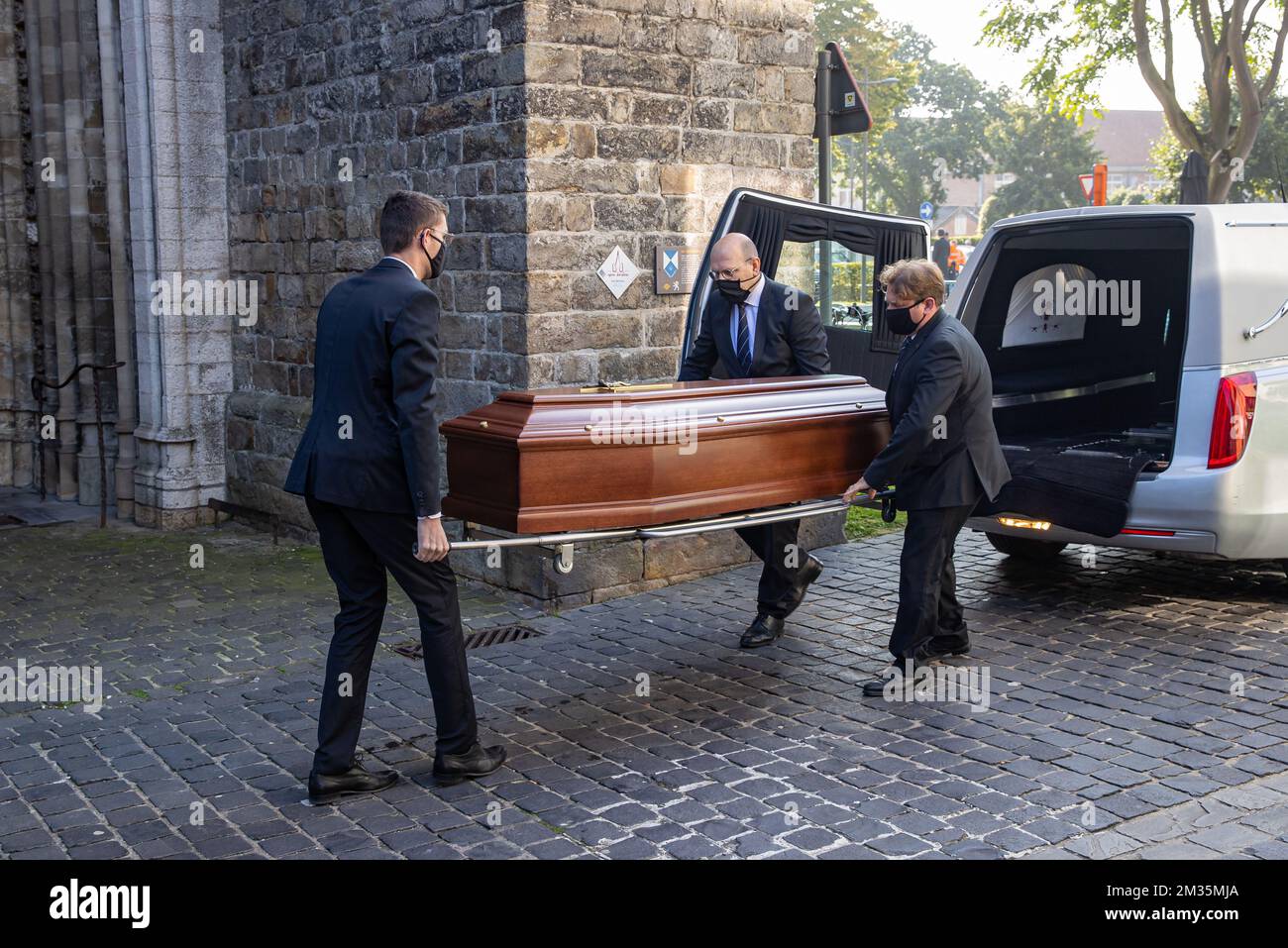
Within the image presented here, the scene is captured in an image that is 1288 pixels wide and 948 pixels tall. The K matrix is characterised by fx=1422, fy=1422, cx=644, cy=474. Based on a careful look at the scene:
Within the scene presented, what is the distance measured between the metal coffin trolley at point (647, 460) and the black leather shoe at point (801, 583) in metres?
0.71

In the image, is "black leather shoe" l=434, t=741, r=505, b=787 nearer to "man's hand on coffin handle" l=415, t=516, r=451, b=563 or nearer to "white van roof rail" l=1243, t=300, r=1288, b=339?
"man's hand on coffin handle" l=415, t=516, r=451, b=563

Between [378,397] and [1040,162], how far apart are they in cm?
7190

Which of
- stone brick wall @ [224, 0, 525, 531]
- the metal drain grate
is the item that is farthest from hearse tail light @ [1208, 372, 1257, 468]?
stone brick wall @ [224, 0, 525, 531]

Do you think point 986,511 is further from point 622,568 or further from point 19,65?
point 19,65

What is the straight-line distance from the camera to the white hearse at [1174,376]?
21.2ft

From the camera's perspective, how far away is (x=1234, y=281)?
6.53 m

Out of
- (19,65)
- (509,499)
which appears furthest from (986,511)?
(19,65)

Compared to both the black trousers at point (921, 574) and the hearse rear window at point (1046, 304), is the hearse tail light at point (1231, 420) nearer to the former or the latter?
the black trousers at point (921, 574)

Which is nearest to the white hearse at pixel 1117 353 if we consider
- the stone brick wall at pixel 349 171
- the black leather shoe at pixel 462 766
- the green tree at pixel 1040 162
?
the stone brick wall at pixel 349 171

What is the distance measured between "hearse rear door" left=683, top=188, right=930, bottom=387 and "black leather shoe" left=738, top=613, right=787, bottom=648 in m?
1.17

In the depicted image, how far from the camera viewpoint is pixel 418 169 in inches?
320

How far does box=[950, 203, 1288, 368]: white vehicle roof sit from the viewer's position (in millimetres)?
6473

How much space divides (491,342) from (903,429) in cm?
277

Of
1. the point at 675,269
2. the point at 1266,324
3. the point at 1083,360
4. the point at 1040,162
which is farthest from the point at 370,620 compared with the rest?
the point at 1040,162
